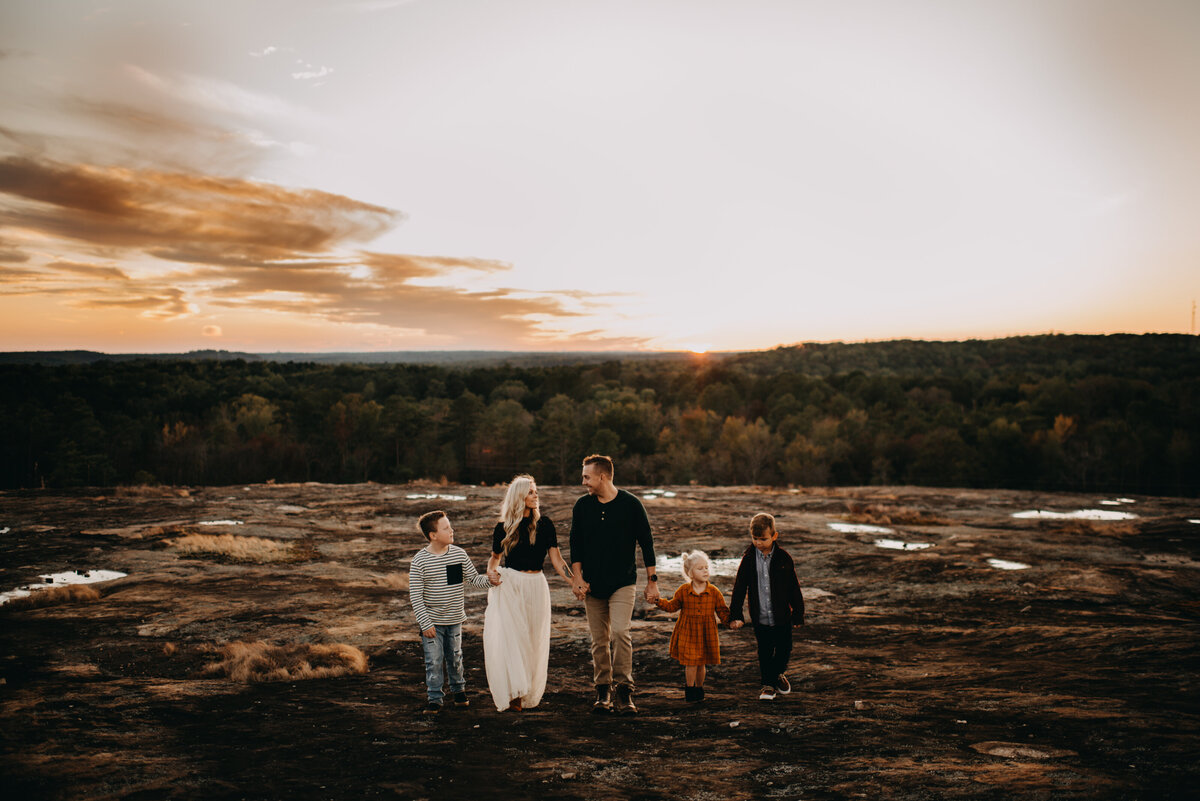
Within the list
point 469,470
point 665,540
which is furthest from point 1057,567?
point 469,470

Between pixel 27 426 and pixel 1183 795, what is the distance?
95798mm

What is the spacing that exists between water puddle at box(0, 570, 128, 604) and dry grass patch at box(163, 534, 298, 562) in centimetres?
281

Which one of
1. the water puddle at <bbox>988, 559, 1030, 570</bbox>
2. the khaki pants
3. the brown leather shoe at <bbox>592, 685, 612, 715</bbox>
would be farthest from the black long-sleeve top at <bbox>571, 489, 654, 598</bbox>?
the water puddle at <bbox>988, 559, 1030, 570</bbox>

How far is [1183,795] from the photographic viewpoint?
456cm

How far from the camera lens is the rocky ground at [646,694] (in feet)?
17.6

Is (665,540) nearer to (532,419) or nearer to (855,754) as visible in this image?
(855,754)

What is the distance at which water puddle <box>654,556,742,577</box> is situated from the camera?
17.4 m

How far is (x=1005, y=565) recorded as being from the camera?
17.1 meters

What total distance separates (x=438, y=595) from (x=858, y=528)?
20462 mm

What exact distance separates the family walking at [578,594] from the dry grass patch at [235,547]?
46.3ft

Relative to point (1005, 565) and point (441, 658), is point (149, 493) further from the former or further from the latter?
point (1005, 565)

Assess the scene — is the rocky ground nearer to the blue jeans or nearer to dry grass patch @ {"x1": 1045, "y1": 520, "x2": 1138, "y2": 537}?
the blue jeans

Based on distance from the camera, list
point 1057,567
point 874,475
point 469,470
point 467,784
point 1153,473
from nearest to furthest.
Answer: point 467,784 → point 1057,567 → point 1153,473 → point 874,475 → point 469,470

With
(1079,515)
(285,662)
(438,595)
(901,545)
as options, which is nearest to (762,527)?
(438,595)
